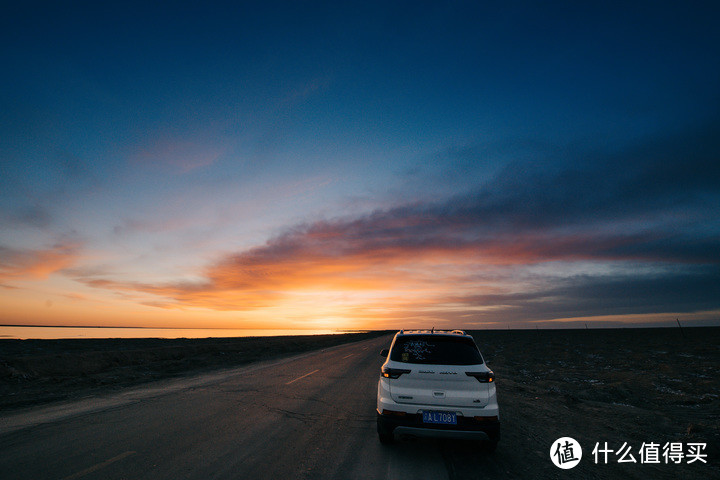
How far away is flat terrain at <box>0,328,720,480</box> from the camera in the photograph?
5094 mm

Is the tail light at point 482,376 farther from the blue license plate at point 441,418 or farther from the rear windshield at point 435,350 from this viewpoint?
the blue license plate at point 441,418

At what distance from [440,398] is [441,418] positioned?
0.95ft

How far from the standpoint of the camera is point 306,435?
21.5ft

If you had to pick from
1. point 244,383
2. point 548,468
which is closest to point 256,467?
point 548,468

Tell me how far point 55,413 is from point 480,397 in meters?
9.92

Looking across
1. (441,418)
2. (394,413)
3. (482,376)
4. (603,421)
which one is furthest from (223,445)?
(603,421)

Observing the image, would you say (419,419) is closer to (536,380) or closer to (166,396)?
(166,396)

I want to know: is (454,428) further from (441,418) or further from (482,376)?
(482,376)

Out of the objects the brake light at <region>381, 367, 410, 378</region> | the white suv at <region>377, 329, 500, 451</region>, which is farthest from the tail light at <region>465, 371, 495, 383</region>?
the brake light at <region>381, 367, 410, 378</region>

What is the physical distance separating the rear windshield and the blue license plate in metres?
0.80

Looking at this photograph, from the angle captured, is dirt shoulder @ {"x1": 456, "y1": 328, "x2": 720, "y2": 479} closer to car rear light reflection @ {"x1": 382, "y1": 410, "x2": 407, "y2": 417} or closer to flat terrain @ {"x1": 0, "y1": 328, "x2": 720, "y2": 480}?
flat terrain @ {"x1": 0, "y1": 328, "x2": 720, "y2": 480}

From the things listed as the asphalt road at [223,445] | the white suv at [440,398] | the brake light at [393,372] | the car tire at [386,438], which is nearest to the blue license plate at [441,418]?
the white suv at [440,398]

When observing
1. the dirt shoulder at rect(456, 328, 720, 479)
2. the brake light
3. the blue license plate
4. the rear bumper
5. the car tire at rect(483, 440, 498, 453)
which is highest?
the brake light

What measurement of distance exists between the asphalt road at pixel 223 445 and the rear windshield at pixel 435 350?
4.94ft
